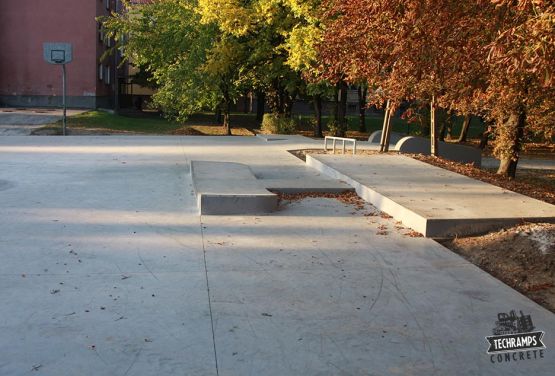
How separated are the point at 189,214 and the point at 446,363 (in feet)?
16.4

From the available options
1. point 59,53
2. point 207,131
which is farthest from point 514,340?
point 207,131

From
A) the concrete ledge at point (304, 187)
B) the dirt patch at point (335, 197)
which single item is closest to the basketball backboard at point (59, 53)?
the concrete ledge at point (304, 187)

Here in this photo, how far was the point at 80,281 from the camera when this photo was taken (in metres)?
Answer: 5.26

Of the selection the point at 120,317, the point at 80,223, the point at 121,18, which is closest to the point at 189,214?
the point at 80,223

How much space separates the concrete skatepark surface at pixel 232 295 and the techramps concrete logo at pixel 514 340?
0.21 feet

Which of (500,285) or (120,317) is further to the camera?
(500,285)

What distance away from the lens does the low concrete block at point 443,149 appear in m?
17.8

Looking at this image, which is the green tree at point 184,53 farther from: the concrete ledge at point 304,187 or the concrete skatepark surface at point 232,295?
the concrete skatepark surface at point 232,295

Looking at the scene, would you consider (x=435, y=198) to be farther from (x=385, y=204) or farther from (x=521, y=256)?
(x=521, y=256)

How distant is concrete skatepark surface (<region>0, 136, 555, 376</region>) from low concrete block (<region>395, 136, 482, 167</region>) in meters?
9.14

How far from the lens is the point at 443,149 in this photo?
18688 millimetres

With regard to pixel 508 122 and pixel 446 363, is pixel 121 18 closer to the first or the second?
pixel 508 122

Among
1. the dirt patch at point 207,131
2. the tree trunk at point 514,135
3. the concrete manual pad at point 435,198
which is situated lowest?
the dirt patch at point 207,131

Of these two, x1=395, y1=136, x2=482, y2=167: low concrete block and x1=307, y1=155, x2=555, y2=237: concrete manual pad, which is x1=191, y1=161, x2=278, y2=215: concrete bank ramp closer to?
x1=307, y1=155, x2=555, y2=237: concrete manual pad
